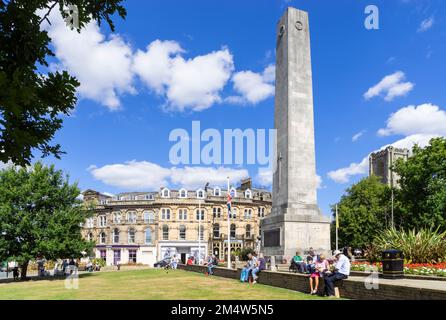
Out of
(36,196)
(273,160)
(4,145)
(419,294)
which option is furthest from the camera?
(36,196)

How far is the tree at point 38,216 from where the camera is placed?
35.2m

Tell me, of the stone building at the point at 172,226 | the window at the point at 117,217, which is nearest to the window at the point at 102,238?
the stone building at the point at 172,226

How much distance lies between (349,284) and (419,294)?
3.19 m

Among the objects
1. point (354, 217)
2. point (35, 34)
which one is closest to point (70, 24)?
point (35, 34)

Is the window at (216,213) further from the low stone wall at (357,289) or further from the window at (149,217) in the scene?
the low stone wall at (357,289)

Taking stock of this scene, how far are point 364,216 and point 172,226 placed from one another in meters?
30.7

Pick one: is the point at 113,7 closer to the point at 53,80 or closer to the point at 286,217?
the point at 53,80

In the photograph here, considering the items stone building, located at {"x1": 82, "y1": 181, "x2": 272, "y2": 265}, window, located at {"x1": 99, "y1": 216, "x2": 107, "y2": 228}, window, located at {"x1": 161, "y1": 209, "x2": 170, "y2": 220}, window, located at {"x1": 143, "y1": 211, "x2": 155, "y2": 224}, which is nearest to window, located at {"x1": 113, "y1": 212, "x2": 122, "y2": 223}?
stone building, located at {"x1": 82, "y1": 181, "x2": 272, "y2": 265}

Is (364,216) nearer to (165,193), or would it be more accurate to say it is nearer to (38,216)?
(165,193)

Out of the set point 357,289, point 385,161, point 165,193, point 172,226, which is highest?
point 385,161

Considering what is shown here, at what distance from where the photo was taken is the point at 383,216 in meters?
54.3

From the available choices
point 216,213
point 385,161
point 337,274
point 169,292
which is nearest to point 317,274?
point 337,274

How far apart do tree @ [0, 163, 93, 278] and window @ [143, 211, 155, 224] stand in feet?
102

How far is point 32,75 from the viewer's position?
634 cm
